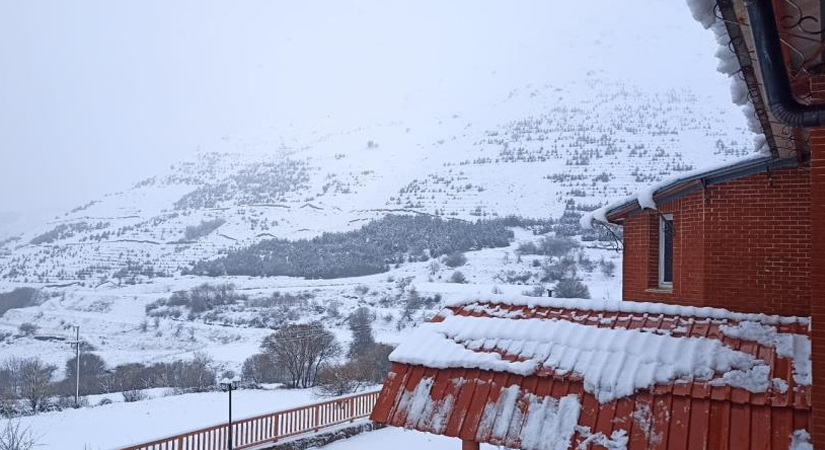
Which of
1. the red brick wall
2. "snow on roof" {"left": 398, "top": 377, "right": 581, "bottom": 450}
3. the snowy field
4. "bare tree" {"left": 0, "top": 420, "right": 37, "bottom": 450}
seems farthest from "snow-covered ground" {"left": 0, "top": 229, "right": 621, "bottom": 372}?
"snow on roof" {"left": 398, "top": 377, "right": 581, "bottom": 450}

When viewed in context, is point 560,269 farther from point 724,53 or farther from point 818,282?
point 724,53

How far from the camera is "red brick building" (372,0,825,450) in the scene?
3.33 m

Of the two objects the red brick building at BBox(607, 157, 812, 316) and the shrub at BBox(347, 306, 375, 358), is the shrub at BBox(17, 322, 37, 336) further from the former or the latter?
the red brick building at BBox(607, 157, 812, 316)

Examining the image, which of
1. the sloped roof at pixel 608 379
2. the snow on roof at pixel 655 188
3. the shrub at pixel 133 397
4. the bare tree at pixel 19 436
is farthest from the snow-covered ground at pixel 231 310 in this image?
the sloped roof at pixel 608 379

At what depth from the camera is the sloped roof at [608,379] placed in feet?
14.1

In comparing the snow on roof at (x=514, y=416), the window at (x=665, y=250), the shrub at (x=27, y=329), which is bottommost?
the shrub at (x=27, y=329)

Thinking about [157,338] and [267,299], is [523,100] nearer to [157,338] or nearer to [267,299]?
[267,299]

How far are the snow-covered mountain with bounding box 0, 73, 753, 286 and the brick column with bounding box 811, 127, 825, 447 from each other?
88625mm

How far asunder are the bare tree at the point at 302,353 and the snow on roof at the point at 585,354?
73.9ft

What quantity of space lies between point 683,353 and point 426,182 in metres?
120

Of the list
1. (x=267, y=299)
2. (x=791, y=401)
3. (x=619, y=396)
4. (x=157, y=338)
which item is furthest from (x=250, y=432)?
(x=267, y=299)

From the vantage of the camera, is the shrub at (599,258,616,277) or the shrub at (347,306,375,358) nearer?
the shrub at (347,306,375,358)

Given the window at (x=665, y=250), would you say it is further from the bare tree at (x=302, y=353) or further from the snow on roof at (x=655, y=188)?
the bare tree at (x=302, y=353)

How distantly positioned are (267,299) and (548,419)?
61391mm
